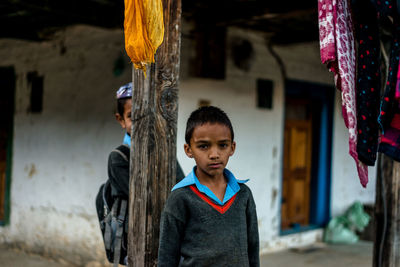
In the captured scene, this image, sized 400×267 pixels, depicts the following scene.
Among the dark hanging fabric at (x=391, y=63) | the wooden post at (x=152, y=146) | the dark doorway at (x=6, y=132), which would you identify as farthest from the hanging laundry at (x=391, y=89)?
the dark doorway at (x=6, y=132)

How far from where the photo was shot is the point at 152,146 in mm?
2359

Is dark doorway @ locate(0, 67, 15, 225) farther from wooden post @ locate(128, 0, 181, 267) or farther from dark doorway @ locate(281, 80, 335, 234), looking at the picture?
wooden post @ locate(128, 0, 181, 267)

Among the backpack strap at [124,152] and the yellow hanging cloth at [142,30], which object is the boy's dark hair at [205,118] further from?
the backpack strap at [124,152]

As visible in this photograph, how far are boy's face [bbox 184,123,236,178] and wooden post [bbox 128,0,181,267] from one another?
1.04 ft

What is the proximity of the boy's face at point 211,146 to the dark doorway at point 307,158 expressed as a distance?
450cm

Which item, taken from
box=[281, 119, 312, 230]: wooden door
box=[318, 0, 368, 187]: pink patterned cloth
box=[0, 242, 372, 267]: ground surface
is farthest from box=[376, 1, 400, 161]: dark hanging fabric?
box=[281, 119, 312, 230]: wooden door

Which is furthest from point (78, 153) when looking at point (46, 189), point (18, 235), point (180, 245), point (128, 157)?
point (180, 245)

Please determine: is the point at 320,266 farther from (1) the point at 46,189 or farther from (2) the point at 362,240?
(1) the point at 46,189

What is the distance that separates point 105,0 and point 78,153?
1.83 meters

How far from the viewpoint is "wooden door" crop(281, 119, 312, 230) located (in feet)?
21.4

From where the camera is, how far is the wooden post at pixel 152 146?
2354 mm

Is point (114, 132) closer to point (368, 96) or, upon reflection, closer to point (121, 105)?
point (121, 105)

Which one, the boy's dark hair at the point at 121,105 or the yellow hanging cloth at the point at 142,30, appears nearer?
the yellow hanging cloth at the point at 142,30

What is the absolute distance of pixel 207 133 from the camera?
2.08 metres
